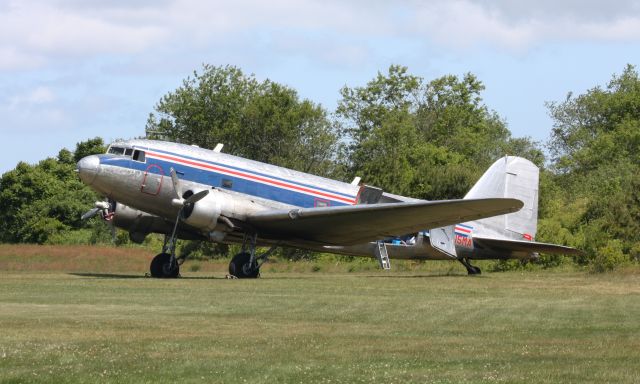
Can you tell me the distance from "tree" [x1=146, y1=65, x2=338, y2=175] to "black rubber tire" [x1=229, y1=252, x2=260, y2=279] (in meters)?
33.5

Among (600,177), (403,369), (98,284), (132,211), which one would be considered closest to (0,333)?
(403,369)

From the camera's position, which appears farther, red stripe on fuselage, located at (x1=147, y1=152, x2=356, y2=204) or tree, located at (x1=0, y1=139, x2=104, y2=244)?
tree, located at (x1=0, y1=139, x2=104, y2=244)

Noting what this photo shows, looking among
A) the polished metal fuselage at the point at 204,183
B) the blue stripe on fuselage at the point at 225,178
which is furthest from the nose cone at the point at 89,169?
the blue stripe on fuselage at the point at 225,178

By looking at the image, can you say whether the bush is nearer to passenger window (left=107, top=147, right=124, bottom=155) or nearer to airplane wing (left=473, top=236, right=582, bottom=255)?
airplane wing (left=473, top=236, right=582, bottom=255)

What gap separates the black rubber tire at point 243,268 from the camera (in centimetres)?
3097

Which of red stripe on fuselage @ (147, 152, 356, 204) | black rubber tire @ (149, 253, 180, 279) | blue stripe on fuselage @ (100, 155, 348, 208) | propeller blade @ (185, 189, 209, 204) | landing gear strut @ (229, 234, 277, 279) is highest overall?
red stripe on fuselage @ (147, 152, 356, 204)

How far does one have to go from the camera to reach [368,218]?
100 feet

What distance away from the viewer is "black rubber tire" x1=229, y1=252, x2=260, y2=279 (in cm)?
3097

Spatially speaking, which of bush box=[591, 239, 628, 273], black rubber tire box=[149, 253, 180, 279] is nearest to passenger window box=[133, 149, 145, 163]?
black rubber tire box=[149, 253, 180, 279]

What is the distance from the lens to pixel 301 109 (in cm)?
7244

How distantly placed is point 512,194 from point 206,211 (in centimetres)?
1102

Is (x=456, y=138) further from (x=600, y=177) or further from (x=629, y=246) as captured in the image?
(x=629, y=246)

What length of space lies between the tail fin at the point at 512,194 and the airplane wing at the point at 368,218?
477 centimetres

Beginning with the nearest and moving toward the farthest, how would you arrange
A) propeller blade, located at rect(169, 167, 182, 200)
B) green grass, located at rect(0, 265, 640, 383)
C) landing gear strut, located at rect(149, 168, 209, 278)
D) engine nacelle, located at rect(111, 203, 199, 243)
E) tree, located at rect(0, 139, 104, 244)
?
1. green grass, located at rect(0, 265, 640, 383)
2. landing gear strut, located at rect(149, 168, 209, 278)
3. propeller blade, located at rect(169, 167, 182, 200)
4. engine nacelle, located at rect(111, 203, 199, 243)
5. tree, located at rect(0, 139, 104, 244)
